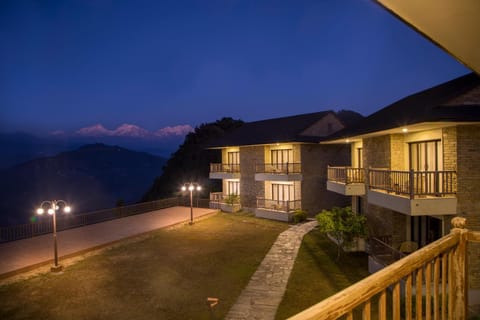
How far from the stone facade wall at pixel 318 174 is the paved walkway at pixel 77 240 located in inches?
348

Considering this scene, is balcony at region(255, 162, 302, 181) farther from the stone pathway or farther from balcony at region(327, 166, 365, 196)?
the stone pathway

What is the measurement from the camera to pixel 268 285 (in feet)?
36.8

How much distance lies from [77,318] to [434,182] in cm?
1222

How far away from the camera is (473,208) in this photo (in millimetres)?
10156

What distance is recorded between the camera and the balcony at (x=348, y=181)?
606 inches

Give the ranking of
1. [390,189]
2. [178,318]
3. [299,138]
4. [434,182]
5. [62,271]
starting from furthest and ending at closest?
[299,138]
[62,271]
[390,189]
[434,182]
[178,318]

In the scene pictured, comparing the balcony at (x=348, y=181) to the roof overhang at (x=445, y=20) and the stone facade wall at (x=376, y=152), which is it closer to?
the stone facade wall at (x=376, y=152)

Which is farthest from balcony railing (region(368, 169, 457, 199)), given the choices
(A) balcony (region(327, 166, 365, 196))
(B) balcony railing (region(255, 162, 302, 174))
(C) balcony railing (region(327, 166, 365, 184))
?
(B) balcony railing (region(255, 162, 302, 174))

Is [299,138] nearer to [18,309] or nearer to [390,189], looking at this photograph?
[390,189]

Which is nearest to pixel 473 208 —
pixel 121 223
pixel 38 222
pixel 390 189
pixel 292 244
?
pixel 390 189

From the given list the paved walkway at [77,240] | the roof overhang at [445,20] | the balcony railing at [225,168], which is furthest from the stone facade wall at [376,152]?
the balcony railing at [225,168]

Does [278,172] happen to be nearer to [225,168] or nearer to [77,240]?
[225,168]

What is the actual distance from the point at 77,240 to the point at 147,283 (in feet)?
26.0

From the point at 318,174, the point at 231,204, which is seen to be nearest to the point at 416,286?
the point at 318,174
